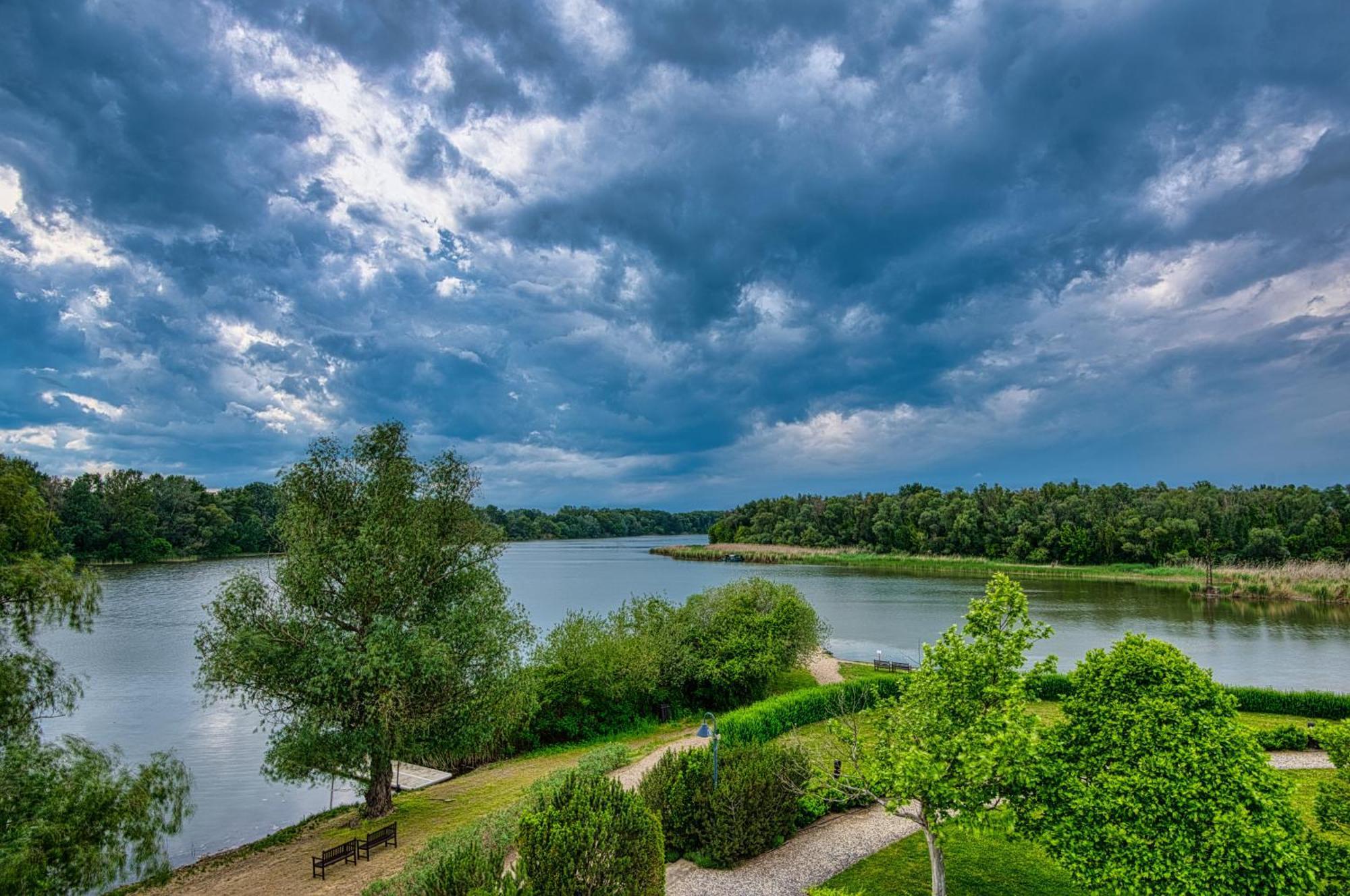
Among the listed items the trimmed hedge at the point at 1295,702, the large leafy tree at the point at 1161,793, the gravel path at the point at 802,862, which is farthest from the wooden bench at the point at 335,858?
the trimmed hedge at the point at 1295,702

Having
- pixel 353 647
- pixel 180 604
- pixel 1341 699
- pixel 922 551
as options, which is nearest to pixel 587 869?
pixel 353 647

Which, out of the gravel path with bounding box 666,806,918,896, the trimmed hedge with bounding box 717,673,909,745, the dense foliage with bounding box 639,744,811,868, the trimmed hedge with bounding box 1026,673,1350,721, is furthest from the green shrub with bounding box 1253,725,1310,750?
the dense foliage with bounding box 639,744,811,868

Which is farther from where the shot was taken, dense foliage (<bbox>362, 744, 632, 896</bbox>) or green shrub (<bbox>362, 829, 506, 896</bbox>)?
green shrub (<bbox>362, 829, 506, 896</bbox>)

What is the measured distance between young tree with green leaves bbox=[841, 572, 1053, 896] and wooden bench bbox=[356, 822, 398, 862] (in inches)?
466

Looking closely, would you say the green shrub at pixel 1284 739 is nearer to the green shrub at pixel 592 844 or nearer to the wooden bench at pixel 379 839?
the green shrub at pixel 592 844

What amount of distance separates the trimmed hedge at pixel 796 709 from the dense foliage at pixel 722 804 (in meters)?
3.35

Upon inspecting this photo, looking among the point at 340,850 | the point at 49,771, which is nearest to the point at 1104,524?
the point at 340,850

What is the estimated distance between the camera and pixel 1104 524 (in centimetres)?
9219

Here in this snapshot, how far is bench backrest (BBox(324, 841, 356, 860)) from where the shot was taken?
1539 cm

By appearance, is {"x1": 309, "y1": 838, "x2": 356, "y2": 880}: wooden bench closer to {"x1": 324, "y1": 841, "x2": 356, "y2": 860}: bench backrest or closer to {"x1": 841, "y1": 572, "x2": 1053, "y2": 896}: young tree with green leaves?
{"x1": 324, "y1": 841, "x2": 356, "y2": 860}: bench backrest

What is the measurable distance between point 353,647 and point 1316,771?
26.9m

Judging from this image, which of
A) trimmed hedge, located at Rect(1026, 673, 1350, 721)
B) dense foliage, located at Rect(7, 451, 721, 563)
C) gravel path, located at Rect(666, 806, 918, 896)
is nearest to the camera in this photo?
gravel path, located at Rect(666, 806, 918, 896)

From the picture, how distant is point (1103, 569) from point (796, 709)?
7847cm

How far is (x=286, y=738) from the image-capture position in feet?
60.1
